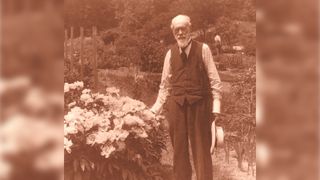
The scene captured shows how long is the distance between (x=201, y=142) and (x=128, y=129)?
0.88 ft

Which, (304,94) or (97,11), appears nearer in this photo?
(304,94)

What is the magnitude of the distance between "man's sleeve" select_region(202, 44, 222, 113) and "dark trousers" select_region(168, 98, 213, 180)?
3 cm

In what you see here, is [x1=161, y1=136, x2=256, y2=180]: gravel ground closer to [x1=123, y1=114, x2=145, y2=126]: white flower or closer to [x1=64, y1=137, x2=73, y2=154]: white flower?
[x1=123, y1=114, x2=145, y2=126]: white flower

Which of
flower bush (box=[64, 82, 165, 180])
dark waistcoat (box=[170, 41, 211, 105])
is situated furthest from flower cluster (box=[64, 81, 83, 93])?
dark waistcoat (box=[170, 41, 211, 105])

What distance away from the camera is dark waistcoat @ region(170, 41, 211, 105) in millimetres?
1583

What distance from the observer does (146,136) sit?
64.8 inches

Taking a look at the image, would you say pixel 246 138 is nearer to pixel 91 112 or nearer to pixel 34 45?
pixel 91 112

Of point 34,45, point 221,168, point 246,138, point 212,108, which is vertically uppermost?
point 34,45

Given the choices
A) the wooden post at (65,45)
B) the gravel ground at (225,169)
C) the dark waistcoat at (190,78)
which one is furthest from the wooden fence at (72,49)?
the gravel ground at (225,169)

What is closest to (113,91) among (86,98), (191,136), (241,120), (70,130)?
(86,98)

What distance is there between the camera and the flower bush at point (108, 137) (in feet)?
5.41

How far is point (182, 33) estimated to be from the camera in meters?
1.59

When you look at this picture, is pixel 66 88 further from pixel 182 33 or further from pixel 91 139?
pixel 182 33

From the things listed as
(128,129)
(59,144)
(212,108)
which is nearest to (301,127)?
(212,108)
